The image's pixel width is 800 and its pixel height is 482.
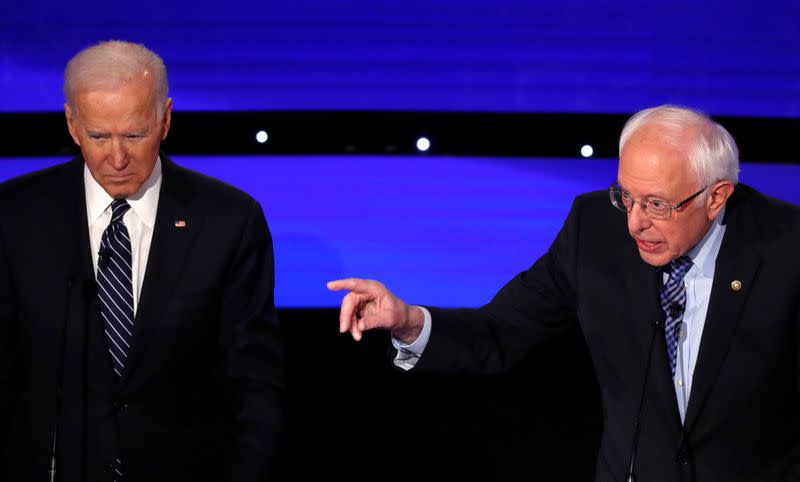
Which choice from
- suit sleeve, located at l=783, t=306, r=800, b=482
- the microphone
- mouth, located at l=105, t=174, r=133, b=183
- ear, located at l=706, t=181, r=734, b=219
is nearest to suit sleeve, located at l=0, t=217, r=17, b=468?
mouth, located at l=105, t=174, r=133, b=183

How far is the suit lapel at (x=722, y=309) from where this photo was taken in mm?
2705

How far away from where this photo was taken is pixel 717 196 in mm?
2764

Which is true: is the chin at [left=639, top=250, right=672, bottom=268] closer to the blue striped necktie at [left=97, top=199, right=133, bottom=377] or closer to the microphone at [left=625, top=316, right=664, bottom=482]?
the microphone at [left=625, top=316, right=664, bottom=482]

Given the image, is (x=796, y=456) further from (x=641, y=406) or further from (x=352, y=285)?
(x=352, y=285)

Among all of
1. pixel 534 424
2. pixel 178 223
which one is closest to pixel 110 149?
pixel 178 223

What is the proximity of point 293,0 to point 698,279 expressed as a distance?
1.77m

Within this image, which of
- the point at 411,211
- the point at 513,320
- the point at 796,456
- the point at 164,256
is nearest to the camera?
the point at 796,456

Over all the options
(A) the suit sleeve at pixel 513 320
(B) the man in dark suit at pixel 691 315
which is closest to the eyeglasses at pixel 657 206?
(B) the man in dark suit at pixel 691 315

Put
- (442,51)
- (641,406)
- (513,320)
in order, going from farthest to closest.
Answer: (442,51) → (513,320) → (641,406)

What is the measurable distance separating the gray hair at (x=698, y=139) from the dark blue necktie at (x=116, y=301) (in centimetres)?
129

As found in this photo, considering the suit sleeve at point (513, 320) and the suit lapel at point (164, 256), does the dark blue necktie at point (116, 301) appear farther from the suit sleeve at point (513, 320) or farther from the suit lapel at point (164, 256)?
the suit sleeve at point (513, 320)

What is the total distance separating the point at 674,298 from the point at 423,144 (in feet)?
4.42

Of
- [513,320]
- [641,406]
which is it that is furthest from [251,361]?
[641,406]

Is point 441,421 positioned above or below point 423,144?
below
